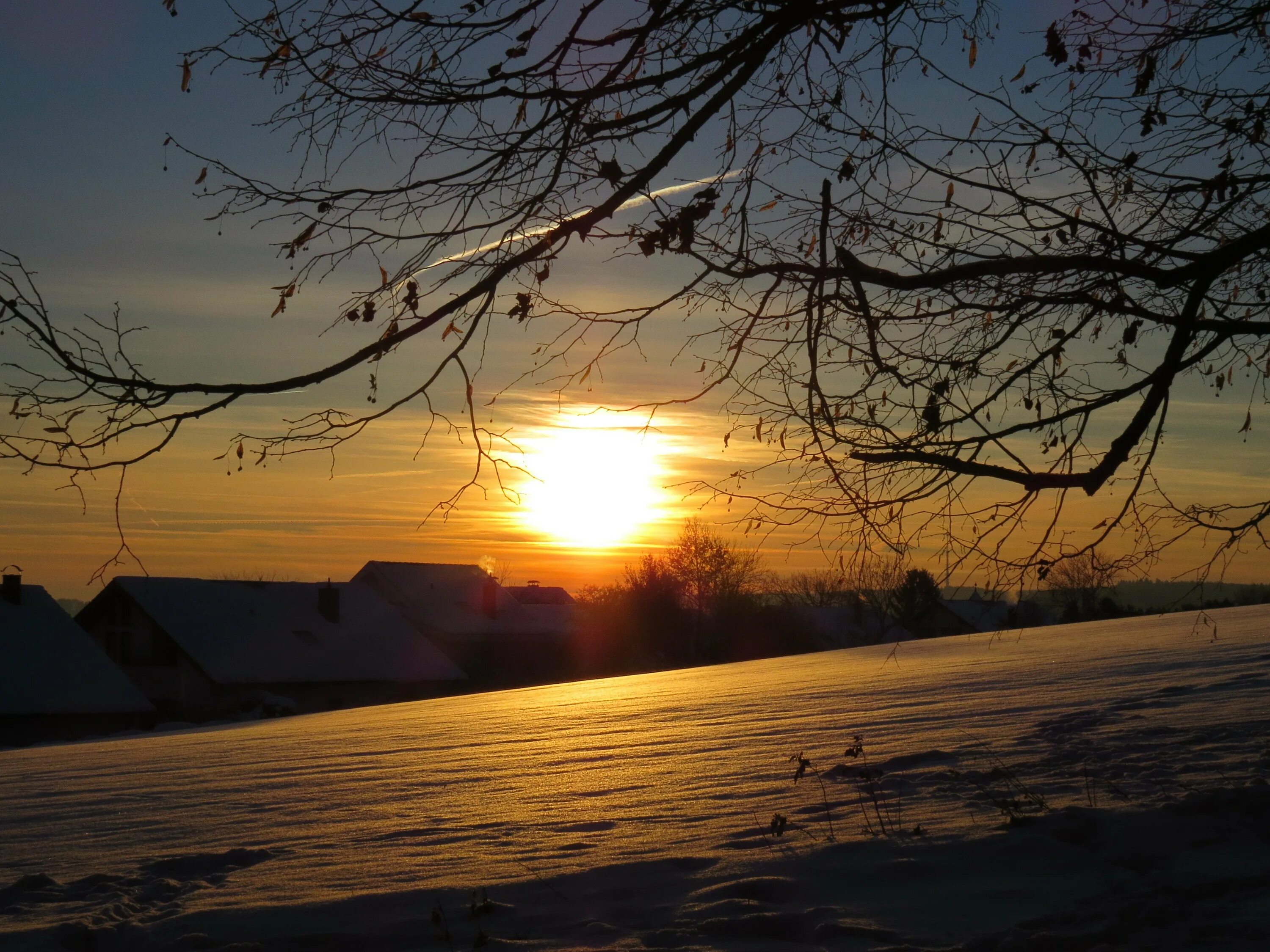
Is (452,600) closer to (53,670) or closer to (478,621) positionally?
(478,621)

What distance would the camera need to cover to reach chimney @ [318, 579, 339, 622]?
44.5 meters

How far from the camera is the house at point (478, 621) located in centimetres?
5300

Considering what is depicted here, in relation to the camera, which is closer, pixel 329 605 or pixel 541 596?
pixel 329 605

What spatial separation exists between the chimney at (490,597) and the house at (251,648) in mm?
11902

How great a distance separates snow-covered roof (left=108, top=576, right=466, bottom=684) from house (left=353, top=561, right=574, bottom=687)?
6.46 meters

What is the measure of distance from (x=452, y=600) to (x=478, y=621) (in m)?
1.97

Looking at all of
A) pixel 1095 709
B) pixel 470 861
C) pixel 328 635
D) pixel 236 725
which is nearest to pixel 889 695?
pixel 1095 709

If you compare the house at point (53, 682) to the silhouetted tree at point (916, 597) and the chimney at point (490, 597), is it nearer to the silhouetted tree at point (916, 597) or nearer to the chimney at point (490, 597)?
the chimney at point (490, 597)

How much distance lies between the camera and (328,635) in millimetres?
42812

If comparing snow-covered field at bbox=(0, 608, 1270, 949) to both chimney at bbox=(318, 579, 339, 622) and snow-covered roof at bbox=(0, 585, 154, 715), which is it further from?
chimney at bbox=(318, 579, 339, 622)

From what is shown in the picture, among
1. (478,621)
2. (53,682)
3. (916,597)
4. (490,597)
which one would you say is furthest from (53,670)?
(916,597)

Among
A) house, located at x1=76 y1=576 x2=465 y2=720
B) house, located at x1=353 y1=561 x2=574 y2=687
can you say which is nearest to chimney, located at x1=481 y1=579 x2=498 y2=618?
house, located at x1=353 y1=561 x2=574 y2=687

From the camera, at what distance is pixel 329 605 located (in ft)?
146

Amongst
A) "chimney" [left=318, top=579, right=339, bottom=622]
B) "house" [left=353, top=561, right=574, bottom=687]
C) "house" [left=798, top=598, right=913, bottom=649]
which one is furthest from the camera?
"house" [left=798, top=598, right=913, bottom=649]
